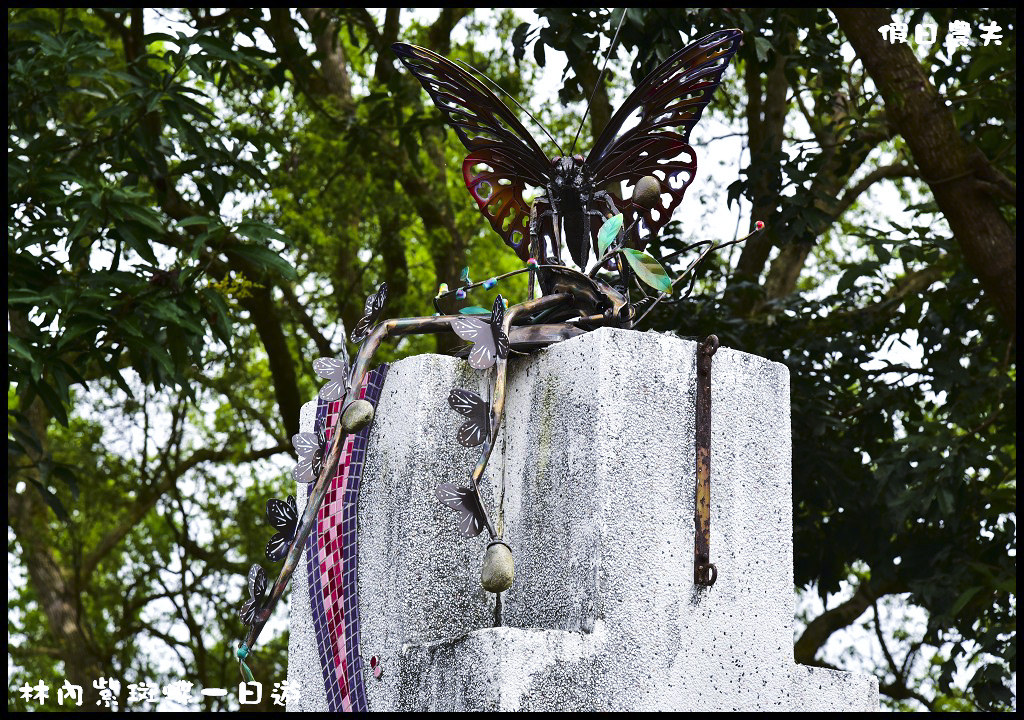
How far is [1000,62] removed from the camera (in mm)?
6348

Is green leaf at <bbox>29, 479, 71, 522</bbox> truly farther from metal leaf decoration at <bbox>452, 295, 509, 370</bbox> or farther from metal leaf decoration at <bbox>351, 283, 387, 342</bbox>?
metal leaf decoration at <bbox>452, 295, 509, 370</bbox>

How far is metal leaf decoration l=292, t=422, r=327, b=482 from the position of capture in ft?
11.2

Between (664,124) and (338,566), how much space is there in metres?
1.62

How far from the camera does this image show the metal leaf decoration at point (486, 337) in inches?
129

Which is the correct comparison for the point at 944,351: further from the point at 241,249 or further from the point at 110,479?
the point at 110,479

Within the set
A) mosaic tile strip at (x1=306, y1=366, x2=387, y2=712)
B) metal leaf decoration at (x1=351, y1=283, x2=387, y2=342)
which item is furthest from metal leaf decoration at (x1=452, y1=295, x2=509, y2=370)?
mosaic tile strip at (x1=306, y1=366, x2=387, y2=712)

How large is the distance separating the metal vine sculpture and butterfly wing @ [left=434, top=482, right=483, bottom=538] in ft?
1.16

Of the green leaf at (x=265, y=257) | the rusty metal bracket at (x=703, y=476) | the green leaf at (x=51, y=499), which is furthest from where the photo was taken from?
the green leaf at (x=51, y=499)

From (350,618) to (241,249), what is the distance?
9.48ft

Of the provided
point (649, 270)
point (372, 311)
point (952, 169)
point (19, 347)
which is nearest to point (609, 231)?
point (649, 270)

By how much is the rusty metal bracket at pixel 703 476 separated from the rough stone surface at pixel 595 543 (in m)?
0.02

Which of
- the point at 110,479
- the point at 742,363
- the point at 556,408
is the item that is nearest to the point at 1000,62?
the point at 742,363

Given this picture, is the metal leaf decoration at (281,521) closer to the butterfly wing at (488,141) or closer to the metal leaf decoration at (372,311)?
the metal leaf decoration at (372,311)

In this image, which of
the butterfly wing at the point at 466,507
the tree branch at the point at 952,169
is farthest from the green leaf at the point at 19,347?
the tree branch at the point at 952,169
